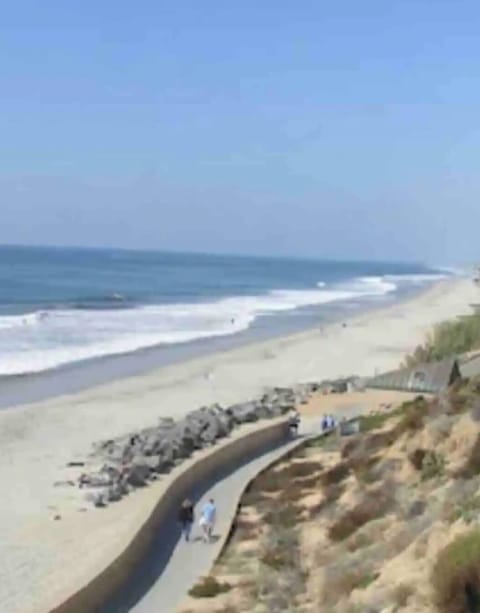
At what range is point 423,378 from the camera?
34312 millimetres

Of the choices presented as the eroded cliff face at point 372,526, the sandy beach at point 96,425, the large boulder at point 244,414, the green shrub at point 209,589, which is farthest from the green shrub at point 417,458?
the large boulder at point 244,414

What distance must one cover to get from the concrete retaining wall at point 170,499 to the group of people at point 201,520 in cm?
38

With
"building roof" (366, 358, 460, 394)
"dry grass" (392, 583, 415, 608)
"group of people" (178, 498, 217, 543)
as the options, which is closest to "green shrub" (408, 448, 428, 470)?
"group of people" (178, 498, 217, 543)

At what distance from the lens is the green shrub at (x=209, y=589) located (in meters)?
15.5

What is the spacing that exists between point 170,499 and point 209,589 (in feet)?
15.3

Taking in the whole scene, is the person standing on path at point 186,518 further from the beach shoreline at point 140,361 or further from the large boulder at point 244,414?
the beach shoreline at point 140,361

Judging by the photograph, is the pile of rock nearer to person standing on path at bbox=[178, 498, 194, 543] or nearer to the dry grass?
person standing on path at bbox=[178, 498, 194, 543]

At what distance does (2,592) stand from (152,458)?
831 cm

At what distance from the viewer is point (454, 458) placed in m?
18.9

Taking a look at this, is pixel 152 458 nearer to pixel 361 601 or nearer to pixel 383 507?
pixel 383 507

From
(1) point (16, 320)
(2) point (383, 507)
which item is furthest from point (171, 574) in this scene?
(1) point (16, 320)

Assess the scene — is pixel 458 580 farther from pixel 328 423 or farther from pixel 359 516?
pixel 328 423

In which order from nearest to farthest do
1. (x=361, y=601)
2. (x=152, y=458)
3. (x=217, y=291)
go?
1. (x=361, y=601)
2. (x=152, y=458)
3. (x=217, y=291)

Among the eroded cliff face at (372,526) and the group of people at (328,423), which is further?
the group of people at (328,423)
